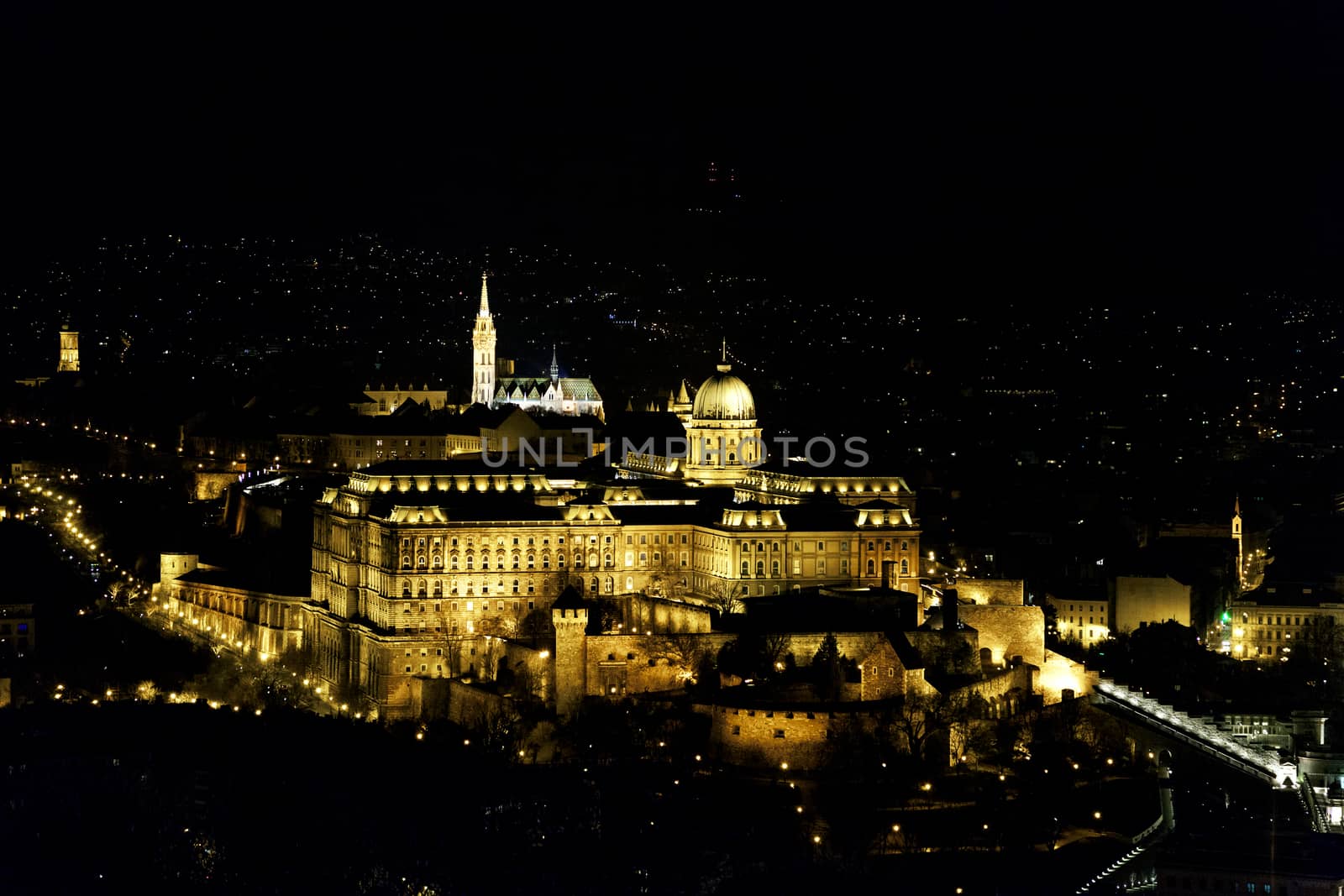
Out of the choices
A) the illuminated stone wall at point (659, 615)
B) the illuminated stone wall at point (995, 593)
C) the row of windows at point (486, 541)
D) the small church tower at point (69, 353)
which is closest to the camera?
the illuminated stone wall at point (659, 615)

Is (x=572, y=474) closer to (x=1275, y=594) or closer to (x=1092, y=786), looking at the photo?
(x=1275, y=594)

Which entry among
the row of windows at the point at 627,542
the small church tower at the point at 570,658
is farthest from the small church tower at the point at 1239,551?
the small church tower at the point at 570,658

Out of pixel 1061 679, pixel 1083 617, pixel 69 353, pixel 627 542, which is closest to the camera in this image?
pixel 1061 679

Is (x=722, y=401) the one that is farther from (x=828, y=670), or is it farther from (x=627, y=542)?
(x=828, y=670)

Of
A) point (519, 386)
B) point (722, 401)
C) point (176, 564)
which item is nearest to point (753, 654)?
point (722, 401)

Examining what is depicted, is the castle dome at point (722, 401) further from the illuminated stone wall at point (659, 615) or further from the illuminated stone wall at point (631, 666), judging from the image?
the illuminated stone wall at point (631, 666)
